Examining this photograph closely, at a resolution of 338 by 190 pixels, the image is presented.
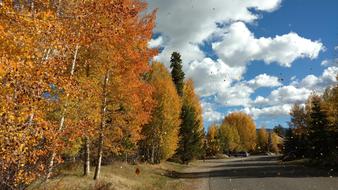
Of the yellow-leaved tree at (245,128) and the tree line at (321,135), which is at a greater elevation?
the yellow-leaved tree at (245,128)

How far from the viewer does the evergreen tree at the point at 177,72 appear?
55562 millimetres

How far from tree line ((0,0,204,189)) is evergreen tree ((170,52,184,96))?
28.6 metres

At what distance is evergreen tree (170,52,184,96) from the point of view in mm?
55562

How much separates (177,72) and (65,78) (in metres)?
46.3

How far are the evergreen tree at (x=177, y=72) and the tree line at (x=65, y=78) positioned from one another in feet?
93.9

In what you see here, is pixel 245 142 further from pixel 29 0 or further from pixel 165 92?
pixel 29 0

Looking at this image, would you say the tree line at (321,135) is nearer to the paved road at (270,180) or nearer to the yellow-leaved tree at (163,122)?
the paved road at (270,180)

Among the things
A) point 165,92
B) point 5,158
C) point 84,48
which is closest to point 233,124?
point 165,92

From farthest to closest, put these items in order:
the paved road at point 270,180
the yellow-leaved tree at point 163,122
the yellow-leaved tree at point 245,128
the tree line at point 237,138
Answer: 1. the yellow-leaved tree at point 245,128
2. the tree line at point 237,138
3. the yellow-leaved tree at point 163,122
4. the paved road at point 270,180

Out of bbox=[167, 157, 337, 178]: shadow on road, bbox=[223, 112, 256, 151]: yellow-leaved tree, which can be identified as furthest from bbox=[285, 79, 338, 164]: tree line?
bbox=[223, 112, 256, 151]: yellow-leaved tree

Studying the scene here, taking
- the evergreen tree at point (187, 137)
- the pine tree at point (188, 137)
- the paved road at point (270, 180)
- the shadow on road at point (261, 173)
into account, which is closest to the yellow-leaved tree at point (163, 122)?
the shadow on road at point (261, 173)

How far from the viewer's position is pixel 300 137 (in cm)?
5503

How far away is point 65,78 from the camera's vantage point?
9641 mm

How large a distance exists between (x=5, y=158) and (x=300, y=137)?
52012mm
